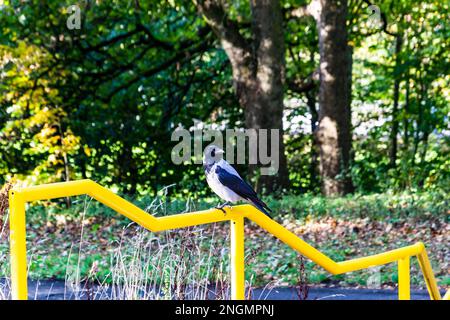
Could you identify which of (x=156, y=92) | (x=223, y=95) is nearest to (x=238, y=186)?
(x=156, y=92)

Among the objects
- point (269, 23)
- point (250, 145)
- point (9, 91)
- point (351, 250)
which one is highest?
point (269, 23)

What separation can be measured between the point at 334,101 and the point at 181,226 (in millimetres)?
10849

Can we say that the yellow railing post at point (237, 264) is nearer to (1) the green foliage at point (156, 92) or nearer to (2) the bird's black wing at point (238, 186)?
(2) the bird's black wing at point (238, 186)

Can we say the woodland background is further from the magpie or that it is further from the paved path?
the magpie

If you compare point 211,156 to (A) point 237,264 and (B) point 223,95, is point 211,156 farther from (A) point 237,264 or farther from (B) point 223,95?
(B) point 223,95

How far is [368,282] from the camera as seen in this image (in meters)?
8.64

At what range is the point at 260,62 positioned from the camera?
14.0 m

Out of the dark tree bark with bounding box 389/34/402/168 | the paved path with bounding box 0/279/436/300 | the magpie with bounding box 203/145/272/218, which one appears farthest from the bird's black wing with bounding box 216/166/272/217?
the dark tree bark with bounding box 389/34/402/168

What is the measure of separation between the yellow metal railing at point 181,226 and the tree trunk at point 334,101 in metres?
9.38

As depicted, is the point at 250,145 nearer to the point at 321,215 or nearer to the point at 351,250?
the point at 321,215

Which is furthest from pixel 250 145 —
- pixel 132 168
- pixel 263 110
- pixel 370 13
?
pixel 370 13

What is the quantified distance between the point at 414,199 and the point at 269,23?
4052mm

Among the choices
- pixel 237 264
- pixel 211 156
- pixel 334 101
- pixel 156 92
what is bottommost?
pixel 237 264

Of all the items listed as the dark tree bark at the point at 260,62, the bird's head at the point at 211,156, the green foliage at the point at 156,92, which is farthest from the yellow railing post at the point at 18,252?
the green foliage at the point at 156,92
